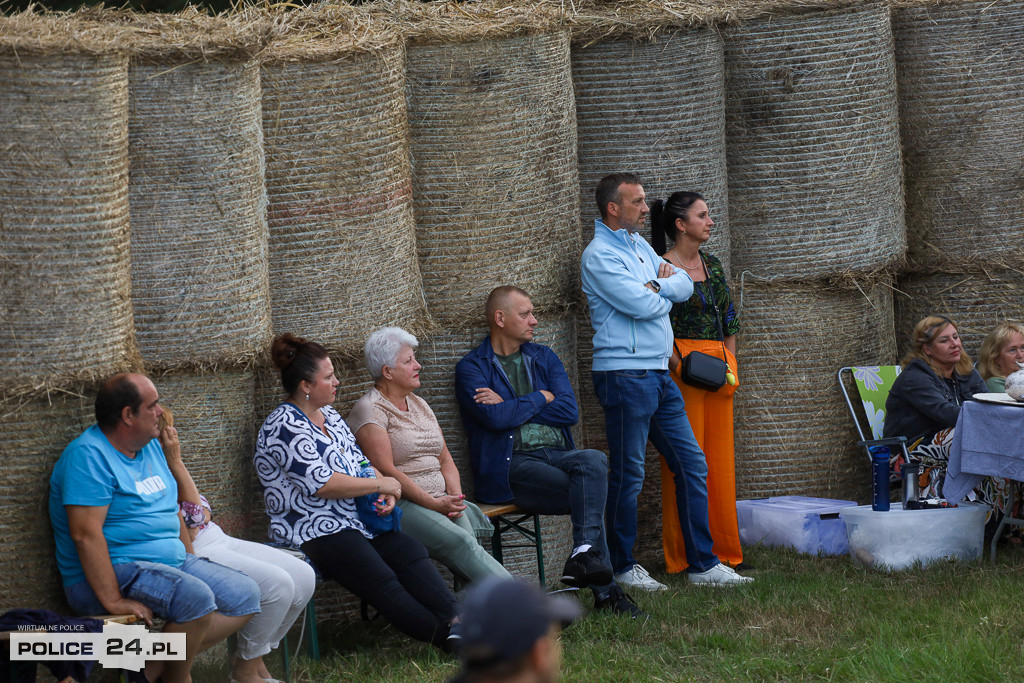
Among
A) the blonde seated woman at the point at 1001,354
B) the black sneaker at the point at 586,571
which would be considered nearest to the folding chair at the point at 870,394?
the blonde seated woman at the point at 1001,354

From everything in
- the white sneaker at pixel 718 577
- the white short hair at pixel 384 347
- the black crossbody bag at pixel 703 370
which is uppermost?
the white short hair at pixel 384 347

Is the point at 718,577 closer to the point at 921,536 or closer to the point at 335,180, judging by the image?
the point at 921,536

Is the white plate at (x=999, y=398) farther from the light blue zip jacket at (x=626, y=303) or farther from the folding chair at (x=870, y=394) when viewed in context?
the light blue zip jacket at (x=626, y=303)

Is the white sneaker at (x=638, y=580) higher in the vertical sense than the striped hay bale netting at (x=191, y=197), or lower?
lower

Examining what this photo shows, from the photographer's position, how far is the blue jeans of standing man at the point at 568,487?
5.82 meters

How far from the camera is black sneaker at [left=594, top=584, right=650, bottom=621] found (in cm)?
559

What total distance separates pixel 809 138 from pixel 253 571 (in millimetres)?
3939

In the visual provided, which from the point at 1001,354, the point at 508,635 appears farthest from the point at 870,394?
the point at 508,635

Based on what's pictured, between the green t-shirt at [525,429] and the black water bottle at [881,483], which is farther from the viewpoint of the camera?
the black water bottle at [881,483]

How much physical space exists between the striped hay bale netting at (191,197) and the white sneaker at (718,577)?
2404 millimetres

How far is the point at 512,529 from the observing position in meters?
6.32

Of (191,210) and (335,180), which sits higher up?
(335,180)

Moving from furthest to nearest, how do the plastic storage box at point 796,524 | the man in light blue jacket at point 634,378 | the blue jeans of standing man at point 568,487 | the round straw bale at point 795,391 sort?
the round straw bale at point 795,391
the plastic storage box at point 796,524
the man in light blue jacket at point 634,378
the blue jeans of standing man at point 568,487

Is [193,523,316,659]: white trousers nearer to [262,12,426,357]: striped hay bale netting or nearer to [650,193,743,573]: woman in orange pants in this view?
[262,12,426,357]: striped hay bale netting
